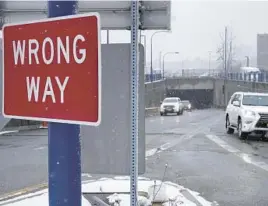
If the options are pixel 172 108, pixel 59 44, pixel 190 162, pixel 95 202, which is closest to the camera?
pixel 59 44

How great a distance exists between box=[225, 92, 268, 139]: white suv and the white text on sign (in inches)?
565

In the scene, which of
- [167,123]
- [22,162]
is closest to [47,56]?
[22,162]

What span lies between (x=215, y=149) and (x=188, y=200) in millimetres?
6904

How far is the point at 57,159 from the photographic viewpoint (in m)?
2.47

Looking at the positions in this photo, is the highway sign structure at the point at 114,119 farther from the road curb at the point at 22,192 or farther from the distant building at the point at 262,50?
the distant building at the point at 262,50

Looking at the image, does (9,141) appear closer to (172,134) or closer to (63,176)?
(172,134)

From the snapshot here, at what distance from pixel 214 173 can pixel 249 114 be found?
23.5ft

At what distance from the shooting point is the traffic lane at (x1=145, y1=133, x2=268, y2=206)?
24.4 ft

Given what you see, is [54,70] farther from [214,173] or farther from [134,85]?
[214,173]

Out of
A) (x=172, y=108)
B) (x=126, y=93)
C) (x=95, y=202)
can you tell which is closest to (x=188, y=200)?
(x=95, y=202)

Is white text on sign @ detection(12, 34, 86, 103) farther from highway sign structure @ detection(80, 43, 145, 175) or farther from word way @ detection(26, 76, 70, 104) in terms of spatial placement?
highway sign structure @ detection(80, 43, 145, 175)

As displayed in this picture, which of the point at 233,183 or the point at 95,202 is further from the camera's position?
the point at 233,183

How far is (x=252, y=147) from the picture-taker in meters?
14.3

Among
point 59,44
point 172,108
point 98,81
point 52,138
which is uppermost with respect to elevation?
point 59,44
